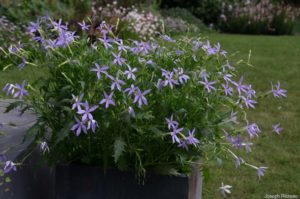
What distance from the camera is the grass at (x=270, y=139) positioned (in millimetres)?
3742

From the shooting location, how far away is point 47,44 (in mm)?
2586

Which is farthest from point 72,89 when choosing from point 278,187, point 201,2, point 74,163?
point 201,2

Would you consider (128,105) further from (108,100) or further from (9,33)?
(9,33)

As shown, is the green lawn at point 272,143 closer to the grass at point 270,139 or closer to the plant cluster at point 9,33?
the grass at point 270,139

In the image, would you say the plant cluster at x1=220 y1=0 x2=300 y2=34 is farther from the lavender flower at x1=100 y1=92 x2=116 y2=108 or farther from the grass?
the lavender flower at x1=100 y1=92 x2=116 y2=108

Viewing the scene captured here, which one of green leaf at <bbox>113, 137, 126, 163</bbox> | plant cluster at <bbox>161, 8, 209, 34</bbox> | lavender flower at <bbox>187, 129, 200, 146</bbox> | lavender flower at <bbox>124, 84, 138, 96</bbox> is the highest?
plant cluster at <bbox>161, 8, 209, 34</bbox>

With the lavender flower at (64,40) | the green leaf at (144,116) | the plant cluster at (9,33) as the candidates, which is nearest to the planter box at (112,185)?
the green leaf at (144,116)

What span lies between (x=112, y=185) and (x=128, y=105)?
0.39 meters

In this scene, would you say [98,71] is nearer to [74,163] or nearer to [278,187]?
[74,163]

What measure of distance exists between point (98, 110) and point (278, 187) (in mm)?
1798

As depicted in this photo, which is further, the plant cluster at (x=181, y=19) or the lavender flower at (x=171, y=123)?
the plant cluster at (x=181, y=19)

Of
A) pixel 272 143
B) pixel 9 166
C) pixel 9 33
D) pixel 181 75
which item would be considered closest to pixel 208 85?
pixel 181 75

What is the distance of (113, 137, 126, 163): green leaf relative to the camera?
223 centimetres

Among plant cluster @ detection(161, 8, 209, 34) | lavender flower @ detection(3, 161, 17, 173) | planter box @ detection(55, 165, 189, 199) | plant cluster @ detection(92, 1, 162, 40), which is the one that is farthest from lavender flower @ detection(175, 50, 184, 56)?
plant cluster @ detection(161, 8, 209, 34)
